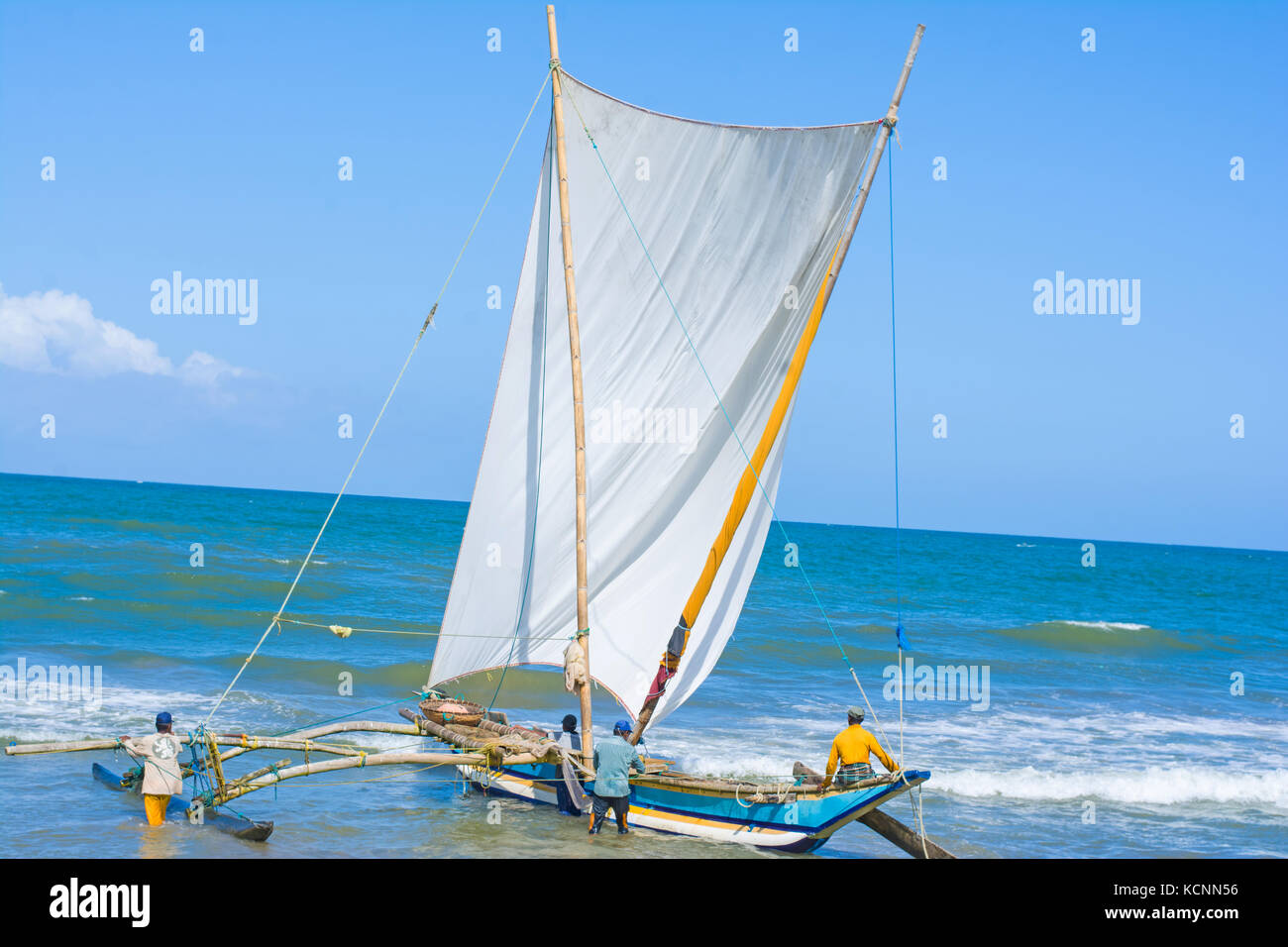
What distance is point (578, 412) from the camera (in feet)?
44.0

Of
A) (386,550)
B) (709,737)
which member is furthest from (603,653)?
(386,550)

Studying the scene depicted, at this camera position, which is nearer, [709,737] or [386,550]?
[709,737]

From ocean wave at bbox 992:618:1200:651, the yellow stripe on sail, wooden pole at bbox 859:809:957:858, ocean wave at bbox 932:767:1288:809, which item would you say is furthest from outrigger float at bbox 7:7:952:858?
ocean wave at bbox 992:618:1200:651

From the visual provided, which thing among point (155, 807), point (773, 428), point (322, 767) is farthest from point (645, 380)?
point (155, 807)

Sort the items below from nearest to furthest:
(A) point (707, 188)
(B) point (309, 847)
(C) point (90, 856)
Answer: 1. (C) point (90, 856)
2. (B) point (309, 847)
3. (A) point (707, 188)

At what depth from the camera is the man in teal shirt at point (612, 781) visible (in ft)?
42.8

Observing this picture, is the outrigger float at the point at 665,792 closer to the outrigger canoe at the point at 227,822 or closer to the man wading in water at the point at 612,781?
the outrigger canoe at the point at 227,822

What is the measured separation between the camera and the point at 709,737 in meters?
21.1

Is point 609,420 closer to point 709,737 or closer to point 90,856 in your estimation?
point 90,856

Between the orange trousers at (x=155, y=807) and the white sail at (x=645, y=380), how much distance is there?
4.28 m

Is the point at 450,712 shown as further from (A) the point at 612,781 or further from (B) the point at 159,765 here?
(B) the point at 159,765
